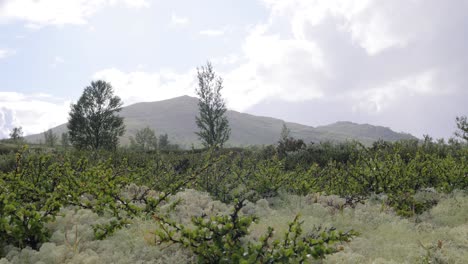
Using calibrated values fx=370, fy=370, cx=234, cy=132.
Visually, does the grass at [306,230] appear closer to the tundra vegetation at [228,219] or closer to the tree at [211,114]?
the tundra vegetation at [228,219]

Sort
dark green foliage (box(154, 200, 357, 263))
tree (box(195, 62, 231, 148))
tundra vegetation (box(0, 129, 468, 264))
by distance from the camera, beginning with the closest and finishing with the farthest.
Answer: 1. dark green foliage (box(154, 200, 357, 263))
2. tundra vegetation (box(0, 129, 468, 264))
3. tree (box(195, 62, 231, 148))


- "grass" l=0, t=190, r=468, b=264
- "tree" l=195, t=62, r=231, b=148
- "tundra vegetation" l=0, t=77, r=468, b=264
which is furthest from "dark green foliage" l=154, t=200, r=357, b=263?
"tree" l=195, t=62, r=231, b=148

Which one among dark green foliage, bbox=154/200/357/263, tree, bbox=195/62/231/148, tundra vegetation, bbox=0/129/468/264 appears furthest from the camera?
tree, bbox=195/62/231/148

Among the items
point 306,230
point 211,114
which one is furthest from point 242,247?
point 211,114

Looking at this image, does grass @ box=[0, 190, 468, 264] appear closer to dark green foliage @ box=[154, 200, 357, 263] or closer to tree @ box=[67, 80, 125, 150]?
dark green foliage @ box=[154, 200, 357, 263]

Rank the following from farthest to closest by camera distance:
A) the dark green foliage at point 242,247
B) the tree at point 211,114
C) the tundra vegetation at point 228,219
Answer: the tree at point 211,114, the tundra vegetation at point 228,219, the dark green foliage at point 242,247

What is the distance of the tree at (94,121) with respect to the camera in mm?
32531

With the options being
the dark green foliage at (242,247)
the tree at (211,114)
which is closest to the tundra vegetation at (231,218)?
the dark green foliage at (242,247)

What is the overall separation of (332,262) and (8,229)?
3.06 metres

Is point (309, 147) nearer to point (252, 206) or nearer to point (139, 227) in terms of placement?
point (252, 206)

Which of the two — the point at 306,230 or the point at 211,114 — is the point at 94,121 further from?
the point at 306,230

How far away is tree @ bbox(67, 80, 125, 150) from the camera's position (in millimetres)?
32531

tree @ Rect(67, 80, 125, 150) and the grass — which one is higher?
tree @ Rect(67, 80, 125, 150)

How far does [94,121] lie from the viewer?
32969 mm
